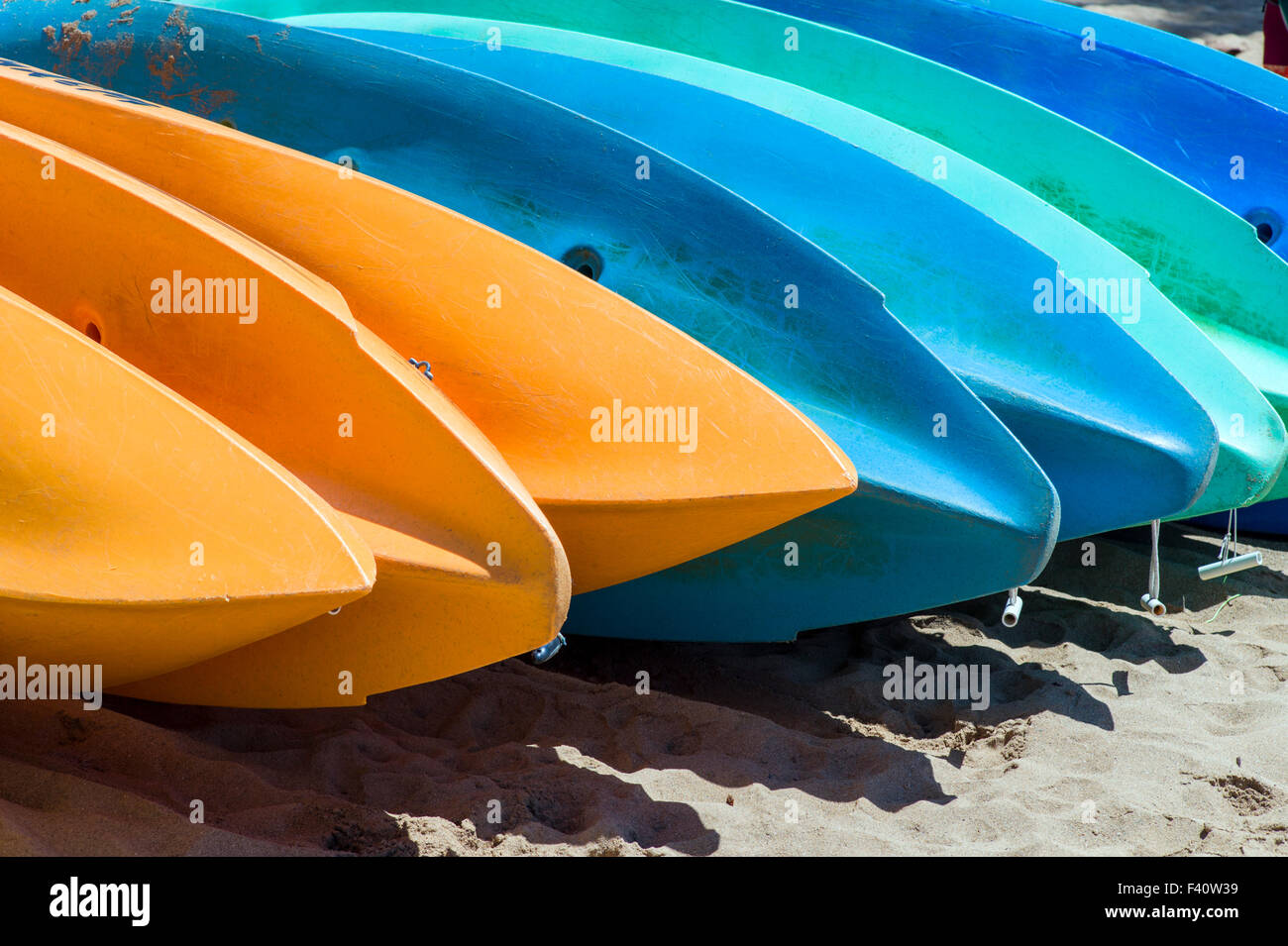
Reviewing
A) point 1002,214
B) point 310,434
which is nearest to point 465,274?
point 310,434

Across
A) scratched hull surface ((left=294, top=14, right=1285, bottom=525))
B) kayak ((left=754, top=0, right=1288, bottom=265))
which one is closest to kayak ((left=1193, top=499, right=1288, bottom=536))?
scratched hull surface ((left=294, top=14, right=1285, bottom=525))

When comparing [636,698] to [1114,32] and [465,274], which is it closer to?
[465,274]

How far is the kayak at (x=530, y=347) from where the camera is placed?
2.86 meters

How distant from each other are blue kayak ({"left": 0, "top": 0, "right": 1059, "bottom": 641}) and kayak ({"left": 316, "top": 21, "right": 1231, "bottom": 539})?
379mm

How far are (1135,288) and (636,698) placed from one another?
1.92m

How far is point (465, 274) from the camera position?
307 centimetres

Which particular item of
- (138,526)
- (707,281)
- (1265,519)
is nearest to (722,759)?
(707,281)

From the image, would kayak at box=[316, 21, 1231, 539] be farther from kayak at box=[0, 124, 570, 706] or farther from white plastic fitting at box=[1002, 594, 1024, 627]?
kayak at box=[0, 124, 570, 706]

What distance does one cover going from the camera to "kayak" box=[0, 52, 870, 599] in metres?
2.86
